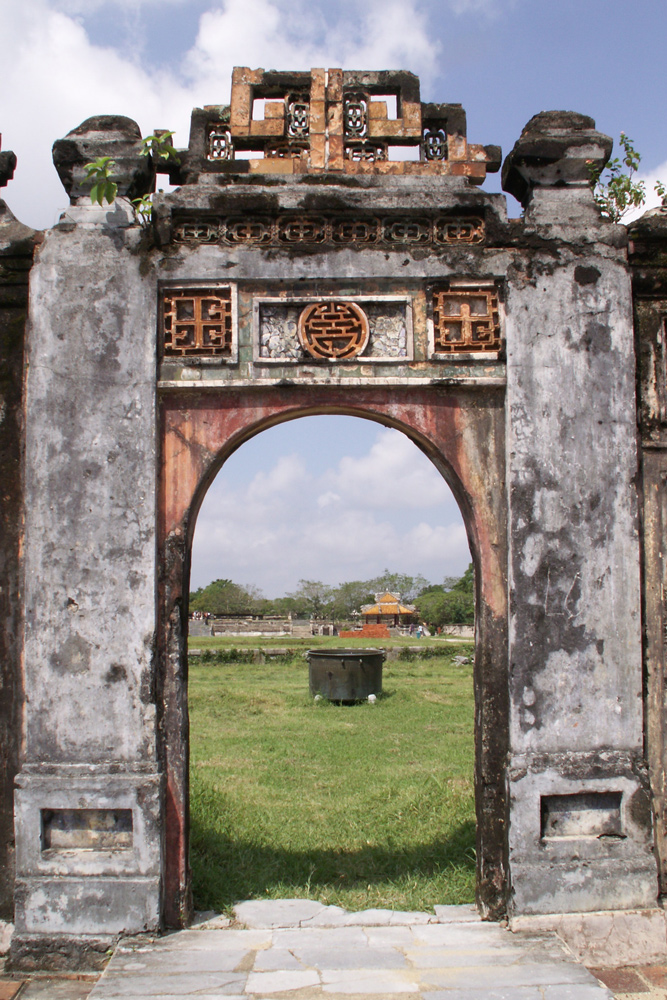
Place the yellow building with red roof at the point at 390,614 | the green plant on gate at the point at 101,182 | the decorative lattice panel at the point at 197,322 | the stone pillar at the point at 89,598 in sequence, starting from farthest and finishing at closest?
the yellow building with red roof at the point at 390,614
the decorative lattice panel at the point at 197,322
the green plant on gate at the point at 101,182
the stone pillar at the point at 89,598

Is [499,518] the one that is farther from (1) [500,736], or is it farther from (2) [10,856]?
(2) [10,856]

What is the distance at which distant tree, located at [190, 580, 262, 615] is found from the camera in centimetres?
5336

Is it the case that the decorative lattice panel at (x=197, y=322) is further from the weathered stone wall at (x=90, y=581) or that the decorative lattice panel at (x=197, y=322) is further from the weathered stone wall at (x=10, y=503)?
the weathered stone wall at (x=10, y=503)

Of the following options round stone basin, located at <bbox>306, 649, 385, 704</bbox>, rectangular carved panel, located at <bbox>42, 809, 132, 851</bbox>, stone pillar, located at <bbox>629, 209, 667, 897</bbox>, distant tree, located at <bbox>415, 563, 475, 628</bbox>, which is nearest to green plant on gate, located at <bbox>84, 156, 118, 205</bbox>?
stone pillar, located at <bbox>629, 209, 667, 897</bbox>

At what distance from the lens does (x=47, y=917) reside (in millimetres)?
3551

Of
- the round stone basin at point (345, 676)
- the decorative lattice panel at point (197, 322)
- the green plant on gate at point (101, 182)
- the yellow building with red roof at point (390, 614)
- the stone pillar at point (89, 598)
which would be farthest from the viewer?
the yellow building with red roof at point (390, 614)

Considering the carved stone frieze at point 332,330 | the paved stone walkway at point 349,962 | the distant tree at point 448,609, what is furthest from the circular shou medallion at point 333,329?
the distant tree at point 448,609

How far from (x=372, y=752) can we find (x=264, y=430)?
503cm

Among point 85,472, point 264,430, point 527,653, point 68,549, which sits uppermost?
point 264,430

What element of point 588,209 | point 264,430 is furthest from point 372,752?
point 588,209

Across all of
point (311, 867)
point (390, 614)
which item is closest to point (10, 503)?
point (311, 867)

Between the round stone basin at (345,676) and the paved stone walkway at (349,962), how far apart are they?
776cm

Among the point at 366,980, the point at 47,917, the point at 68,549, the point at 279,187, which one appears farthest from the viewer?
the point at 279,187

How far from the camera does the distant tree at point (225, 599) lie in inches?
2101
